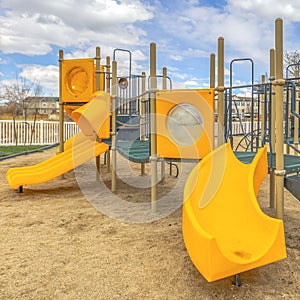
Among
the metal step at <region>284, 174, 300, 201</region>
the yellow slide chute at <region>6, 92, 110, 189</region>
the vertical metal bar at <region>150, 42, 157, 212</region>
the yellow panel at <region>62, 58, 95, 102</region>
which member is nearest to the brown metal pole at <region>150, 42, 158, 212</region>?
the vertical metal bar at <region>150, 42, 157, 212</region>

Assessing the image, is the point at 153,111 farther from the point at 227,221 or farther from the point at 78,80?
the point at 78,80

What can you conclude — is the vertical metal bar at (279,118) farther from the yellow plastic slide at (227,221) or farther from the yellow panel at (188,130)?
the yellow panel at (188,130)

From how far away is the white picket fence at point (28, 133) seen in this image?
51.9 ft

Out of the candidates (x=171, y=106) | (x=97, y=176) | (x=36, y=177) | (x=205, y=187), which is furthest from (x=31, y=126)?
(x=205, y=187)

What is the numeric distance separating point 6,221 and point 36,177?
5.03ft

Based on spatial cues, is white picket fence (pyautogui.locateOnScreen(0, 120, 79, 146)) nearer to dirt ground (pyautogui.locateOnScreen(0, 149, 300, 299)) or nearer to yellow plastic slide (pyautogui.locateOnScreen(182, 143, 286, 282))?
dirt ground (pyautogui.locateOnScreen(0, 149, 300, 299))

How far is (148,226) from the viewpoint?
4145 mm

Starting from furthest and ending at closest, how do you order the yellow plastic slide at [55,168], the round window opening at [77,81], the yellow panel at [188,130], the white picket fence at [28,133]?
the white picket fence at [28,133] → the round window opening at [77,81] → the yellow plastic slide at [55,168] → the yellow panel at [188,130]

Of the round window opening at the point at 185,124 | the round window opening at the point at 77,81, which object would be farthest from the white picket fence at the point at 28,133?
the round window opening at the point at 185,124

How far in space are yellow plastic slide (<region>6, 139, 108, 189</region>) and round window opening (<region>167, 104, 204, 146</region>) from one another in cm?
210

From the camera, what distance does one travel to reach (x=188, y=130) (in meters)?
4.43

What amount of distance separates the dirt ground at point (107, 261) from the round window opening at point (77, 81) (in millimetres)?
3318

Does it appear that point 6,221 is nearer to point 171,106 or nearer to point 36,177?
point 36,177

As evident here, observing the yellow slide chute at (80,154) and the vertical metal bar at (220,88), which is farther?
the yellow slide chute at (80,154)
